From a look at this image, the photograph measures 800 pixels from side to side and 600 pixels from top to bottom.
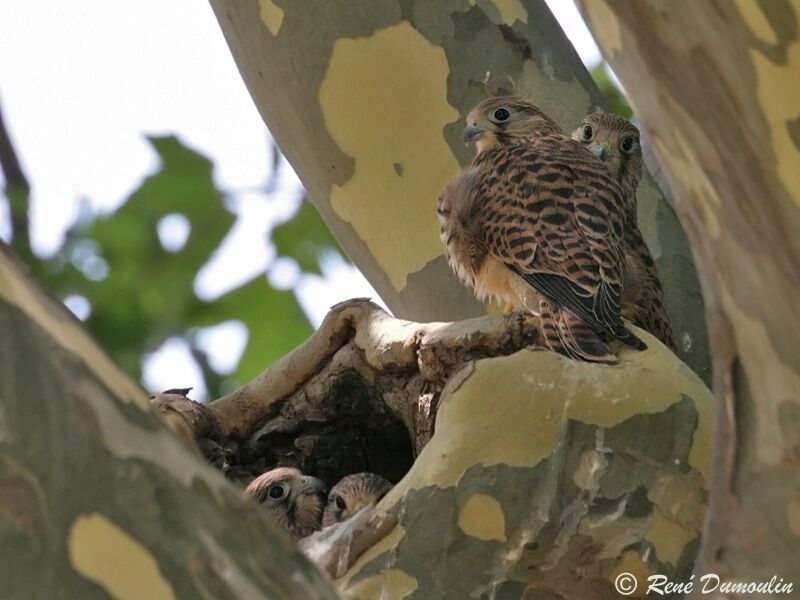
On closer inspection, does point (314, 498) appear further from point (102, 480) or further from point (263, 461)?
point (102, 480)

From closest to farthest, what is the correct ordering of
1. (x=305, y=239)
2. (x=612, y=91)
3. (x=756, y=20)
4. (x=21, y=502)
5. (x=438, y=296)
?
(x=21, y=502) → (x=756, y=20) → (x=438, y=296) → (x=305, y=239) → (x=612, y=91)

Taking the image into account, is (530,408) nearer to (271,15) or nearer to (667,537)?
(667,537)

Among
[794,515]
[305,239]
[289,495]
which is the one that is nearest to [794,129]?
[794,515]

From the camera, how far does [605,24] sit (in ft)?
4.26

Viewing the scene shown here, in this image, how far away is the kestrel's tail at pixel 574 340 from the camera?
269 centimetres

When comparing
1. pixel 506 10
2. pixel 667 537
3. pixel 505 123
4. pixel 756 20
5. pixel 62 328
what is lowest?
pixel 667 537

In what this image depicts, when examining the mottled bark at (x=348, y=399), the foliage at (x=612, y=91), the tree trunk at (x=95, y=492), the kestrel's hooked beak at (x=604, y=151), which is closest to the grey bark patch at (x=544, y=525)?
the mottled bark at (x=348, y=399)

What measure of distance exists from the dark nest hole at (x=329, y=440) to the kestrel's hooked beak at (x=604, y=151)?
951 mm

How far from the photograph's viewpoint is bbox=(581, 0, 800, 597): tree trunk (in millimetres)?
1224

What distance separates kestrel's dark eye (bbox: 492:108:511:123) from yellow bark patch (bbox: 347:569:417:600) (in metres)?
1.46

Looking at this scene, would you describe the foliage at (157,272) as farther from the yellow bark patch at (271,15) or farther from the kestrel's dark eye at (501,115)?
the kestrel's dark eye at (501,115)

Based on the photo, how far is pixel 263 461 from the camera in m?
3.24

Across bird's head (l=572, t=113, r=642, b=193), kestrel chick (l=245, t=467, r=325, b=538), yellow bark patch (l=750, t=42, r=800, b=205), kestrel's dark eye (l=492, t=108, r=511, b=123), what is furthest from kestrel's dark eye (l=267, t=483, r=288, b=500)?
yellow bark patch (l=750, t=42, r=800, b=205)

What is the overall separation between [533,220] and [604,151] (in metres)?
0.51
